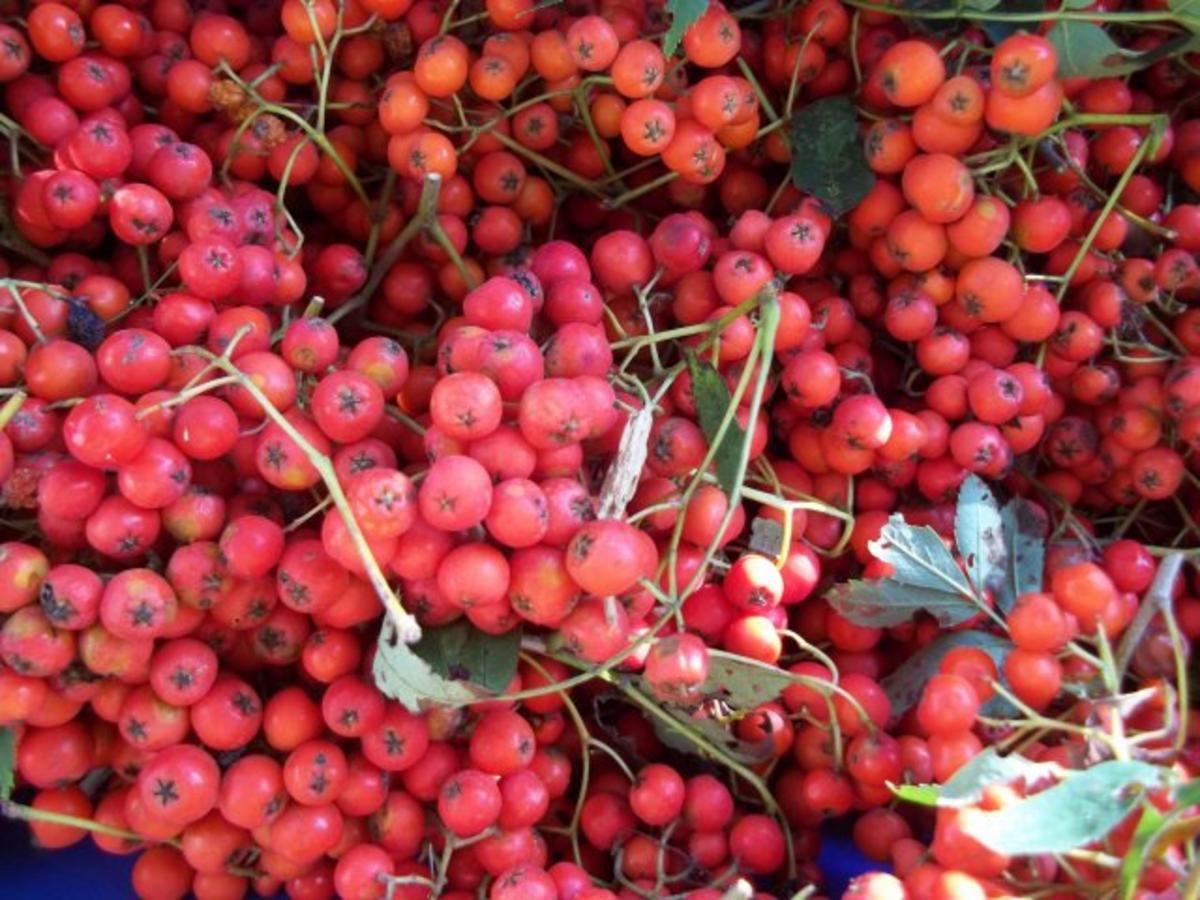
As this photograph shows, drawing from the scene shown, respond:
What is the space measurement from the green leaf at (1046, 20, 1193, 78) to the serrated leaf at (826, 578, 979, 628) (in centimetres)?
69

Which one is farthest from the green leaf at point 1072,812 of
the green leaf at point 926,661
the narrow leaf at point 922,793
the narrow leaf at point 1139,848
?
the green leaf at point 926,661

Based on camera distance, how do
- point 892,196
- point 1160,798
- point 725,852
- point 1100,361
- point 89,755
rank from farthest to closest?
point 1100,361 → point 892,196 → point 725,852 → point 89,755 → point 1160,798

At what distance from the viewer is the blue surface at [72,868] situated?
1.43 meters

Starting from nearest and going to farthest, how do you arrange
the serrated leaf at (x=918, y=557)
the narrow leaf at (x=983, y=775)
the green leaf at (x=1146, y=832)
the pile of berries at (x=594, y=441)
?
the green leaf at (x=1146, y=832) < the narrow leaf at (x=983, y=775) < the pile of berries at (x=594, y=441) < the serrated leaf at (x=918, y=557)

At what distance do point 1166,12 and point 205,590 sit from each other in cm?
141

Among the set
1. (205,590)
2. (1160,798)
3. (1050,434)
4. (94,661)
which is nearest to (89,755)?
(94,661)

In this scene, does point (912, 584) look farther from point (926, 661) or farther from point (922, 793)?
point (922, 793)

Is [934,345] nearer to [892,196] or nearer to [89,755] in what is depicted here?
[892,196]

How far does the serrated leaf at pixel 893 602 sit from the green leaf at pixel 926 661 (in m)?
0.03

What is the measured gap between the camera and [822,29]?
1549 mm

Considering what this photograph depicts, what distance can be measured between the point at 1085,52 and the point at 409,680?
1.15 metres

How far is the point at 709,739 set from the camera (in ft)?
4.60

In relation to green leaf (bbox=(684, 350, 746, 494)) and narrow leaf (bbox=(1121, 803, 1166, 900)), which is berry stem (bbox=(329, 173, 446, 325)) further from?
narrow leaf (bbox=(1121, 803, 1166, 900))

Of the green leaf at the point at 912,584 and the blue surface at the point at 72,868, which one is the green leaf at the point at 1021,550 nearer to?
the green leaf at the point at 912,584
